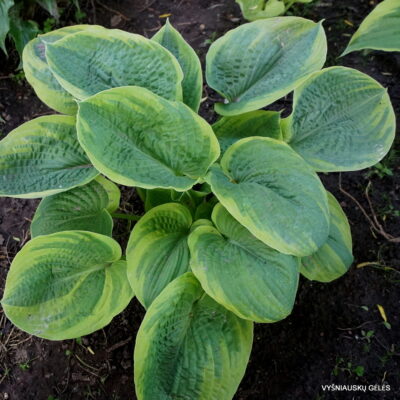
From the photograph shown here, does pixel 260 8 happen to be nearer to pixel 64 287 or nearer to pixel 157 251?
pixel 157 251

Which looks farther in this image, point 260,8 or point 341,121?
point 260,8

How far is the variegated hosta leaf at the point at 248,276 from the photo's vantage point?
77 cm

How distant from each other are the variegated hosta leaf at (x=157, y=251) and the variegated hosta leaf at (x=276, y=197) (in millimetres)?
185

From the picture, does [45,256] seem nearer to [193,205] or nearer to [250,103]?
[193,205]

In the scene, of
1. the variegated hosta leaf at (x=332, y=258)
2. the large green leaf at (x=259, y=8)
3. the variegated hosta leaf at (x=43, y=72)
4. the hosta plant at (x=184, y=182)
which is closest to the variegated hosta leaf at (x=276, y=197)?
the hosta plant at (x=184, y=182)

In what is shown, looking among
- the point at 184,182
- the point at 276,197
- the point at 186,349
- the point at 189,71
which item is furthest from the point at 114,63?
the point at 186,349

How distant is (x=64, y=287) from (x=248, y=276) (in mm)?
405

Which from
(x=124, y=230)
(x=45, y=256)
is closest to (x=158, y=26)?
(x=124, y=230)

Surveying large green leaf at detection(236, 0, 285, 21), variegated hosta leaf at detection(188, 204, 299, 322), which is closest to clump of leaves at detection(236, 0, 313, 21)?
large green leaf at detection(236, 0, 285, 21)

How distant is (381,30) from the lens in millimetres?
1194

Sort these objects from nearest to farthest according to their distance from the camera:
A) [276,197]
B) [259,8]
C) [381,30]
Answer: [276,197] < [381,30] < [259,8]

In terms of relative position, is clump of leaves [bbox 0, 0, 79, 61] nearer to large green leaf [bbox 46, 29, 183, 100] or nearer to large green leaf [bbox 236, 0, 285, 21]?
large green leaf [bbox 236, 0, 285, 21]

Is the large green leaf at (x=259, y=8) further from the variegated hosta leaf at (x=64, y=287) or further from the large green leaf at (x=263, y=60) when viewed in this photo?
the variegated hosta leaf at (x=64, y=287)

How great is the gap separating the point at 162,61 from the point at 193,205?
418 millimetres
